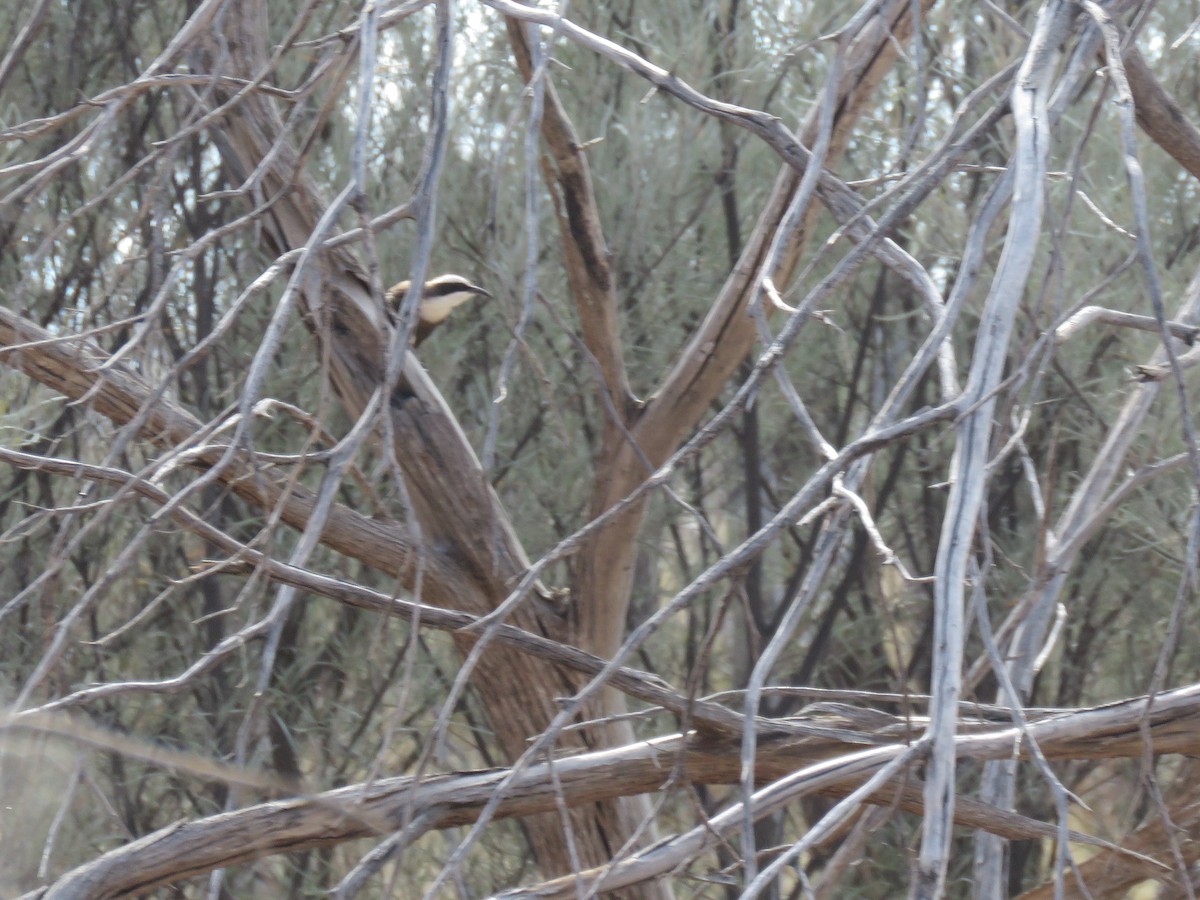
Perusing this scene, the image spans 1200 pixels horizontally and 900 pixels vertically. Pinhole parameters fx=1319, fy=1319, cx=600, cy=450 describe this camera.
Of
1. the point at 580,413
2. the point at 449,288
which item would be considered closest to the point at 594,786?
the point at 449,288

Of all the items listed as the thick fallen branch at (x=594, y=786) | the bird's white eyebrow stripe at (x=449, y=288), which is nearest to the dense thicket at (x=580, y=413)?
the bird's white eyebrow stripe at (x=449, y=288)

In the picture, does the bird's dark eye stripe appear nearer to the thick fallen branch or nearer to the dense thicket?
the dense thicket

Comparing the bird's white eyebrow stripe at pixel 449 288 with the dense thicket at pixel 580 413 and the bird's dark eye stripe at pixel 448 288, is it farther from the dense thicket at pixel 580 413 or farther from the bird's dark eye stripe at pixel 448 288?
the dense thicket at pixel 580 413

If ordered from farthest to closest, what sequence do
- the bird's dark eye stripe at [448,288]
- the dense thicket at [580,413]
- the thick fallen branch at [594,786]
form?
1. the bird's dark eye stripe at [448,288]
2. the dense thicket at [580,413]
3. the thick fallen branch at [594,786]

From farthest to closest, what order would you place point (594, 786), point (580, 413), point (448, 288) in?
1. point (580, 413)
2. point (448, 288)
3. point (594, 786)

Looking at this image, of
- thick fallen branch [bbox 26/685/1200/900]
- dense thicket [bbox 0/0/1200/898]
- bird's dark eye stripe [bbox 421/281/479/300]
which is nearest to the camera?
thick fallen branch [bbox 26/685/1200/900]

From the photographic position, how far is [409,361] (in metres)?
2.25

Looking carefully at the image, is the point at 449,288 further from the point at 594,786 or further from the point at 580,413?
the point at 594,786

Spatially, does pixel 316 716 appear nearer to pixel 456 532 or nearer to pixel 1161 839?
pixel 456 532

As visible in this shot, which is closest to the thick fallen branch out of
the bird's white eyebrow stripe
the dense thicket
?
the dense thicket

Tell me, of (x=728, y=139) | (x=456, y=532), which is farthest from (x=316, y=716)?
(x=728, y=139)

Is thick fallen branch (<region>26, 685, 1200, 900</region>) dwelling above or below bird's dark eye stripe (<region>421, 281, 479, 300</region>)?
below

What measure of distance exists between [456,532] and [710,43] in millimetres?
1993

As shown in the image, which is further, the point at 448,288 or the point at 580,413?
the point at 580,413
